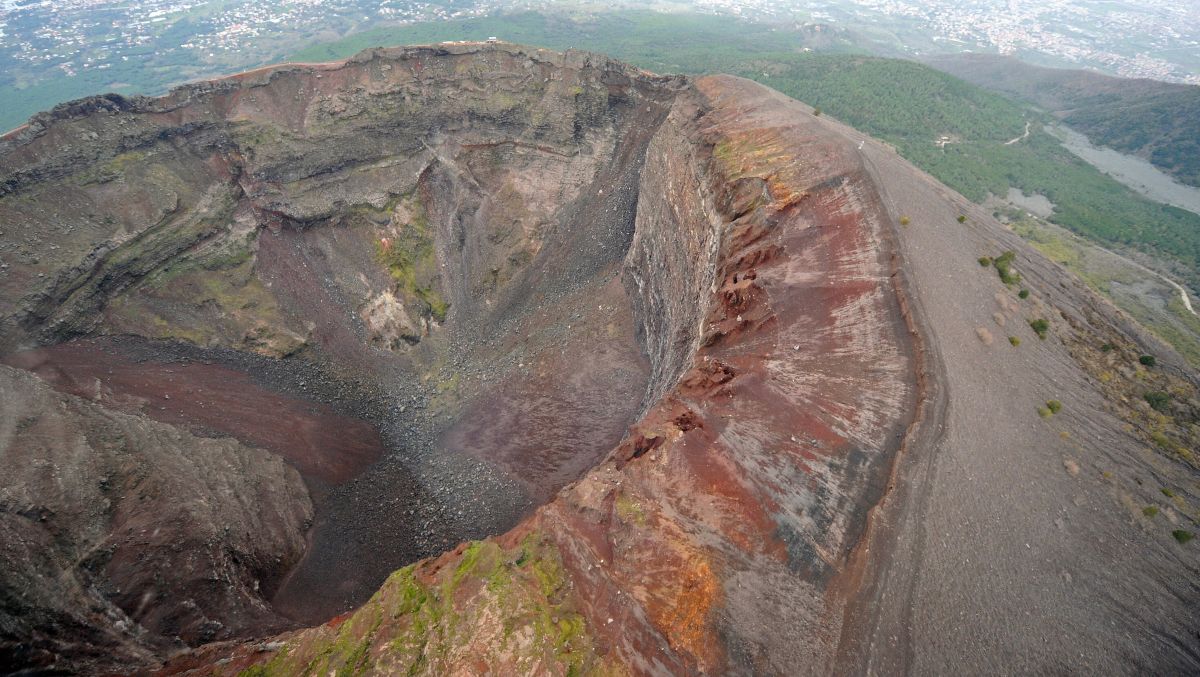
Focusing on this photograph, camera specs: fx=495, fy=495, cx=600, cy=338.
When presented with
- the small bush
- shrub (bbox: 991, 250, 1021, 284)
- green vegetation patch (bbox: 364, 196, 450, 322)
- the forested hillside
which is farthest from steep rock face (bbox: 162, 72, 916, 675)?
the forested hillside

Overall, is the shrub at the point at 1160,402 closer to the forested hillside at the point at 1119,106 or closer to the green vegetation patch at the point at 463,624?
the green vegetation patch at the point at 463,624

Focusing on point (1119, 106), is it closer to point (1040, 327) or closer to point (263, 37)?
point (1040, 327)

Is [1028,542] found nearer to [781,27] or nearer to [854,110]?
[854,110]

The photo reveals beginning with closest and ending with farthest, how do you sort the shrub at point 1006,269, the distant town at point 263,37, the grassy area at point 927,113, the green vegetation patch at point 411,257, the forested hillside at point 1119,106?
the shrub at point 1006,269
the green vegetation patch at point 411,257
the grassy area at point 927,113
the forested hillside at point 1119,106
the distant town at point 263,37

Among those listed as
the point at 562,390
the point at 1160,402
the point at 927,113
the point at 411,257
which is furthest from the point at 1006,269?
the point at 927,113

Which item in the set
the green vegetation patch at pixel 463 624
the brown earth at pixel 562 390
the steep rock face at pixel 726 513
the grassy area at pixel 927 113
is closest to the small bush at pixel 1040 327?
the brown earth at pixel 562 390

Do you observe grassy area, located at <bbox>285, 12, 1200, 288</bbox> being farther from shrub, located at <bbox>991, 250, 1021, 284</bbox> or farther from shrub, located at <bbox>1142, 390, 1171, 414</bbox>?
shrub, located at <bbox>1142, 390, 1171, 414</bbox>

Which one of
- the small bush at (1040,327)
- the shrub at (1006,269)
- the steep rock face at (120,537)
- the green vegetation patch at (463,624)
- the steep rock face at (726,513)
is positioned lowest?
the steep rock face at (120,537)
